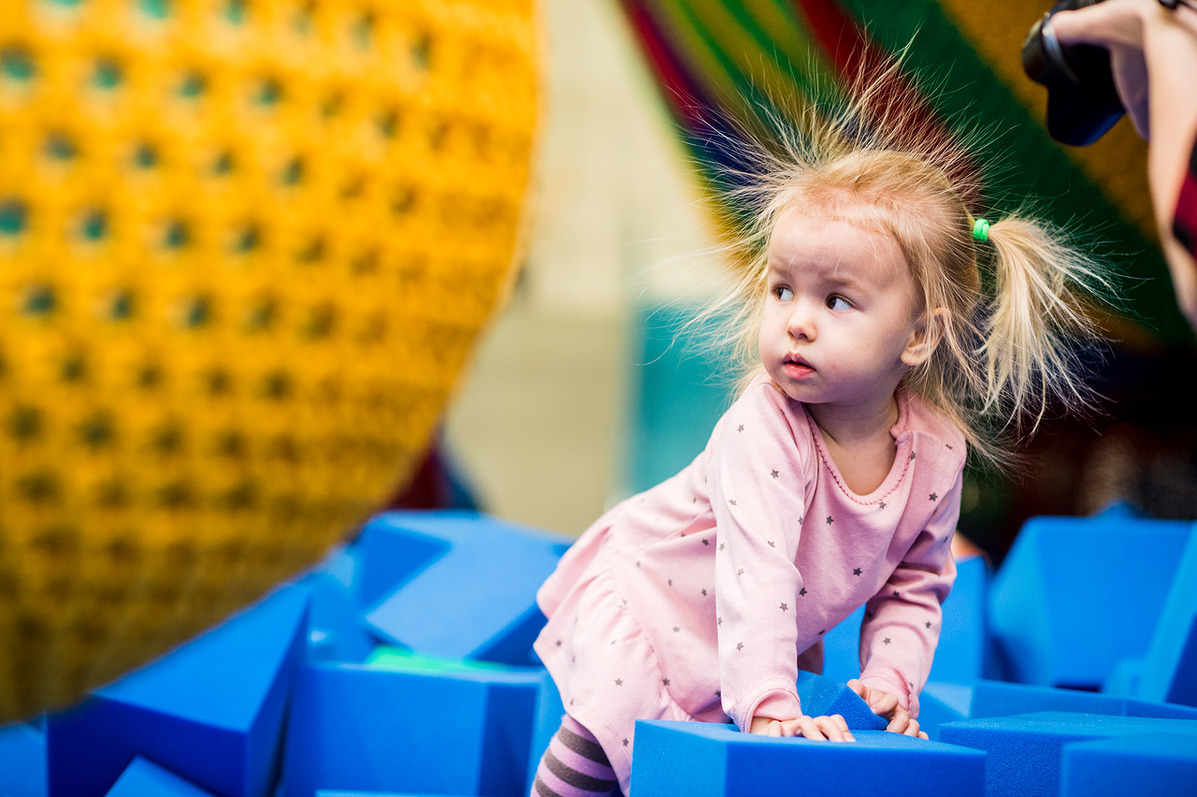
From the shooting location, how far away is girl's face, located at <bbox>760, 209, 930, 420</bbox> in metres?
0.53

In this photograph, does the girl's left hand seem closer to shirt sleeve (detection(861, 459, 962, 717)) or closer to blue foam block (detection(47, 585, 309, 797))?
shirt sleeve (detection(861, 459, 962, 717))

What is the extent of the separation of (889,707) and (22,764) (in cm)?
52

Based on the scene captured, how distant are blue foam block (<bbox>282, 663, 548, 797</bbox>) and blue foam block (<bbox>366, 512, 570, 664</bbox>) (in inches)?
5.1

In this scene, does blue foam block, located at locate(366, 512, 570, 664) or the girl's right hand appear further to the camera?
blue foam block, located at locate(366, 512, 570, 664)

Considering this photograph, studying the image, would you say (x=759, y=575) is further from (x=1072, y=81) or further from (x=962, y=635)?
(x=962, y=635)

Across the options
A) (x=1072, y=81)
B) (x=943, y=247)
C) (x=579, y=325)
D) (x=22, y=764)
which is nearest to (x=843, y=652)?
(x=943, y=247)

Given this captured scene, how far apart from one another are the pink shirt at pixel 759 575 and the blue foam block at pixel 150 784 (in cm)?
22

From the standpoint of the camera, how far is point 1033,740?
19.6 inches

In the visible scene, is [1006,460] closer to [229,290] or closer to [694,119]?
[694,119]

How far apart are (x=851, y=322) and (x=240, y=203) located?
368 millimetres

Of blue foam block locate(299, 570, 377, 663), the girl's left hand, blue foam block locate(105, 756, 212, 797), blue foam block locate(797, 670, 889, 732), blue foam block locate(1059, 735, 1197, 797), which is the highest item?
blue foam block locate(1059, 735, 1197, 797)

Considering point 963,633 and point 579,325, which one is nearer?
point 963,633

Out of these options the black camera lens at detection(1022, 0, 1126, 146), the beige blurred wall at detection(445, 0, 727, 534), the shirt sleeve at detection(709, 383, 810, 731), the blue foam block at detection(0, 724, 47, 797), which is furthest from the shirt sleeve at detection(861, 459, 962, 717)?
the beige blurred wall at detection(445, 0, 727, 534)

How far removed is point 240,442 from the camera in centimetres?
26
